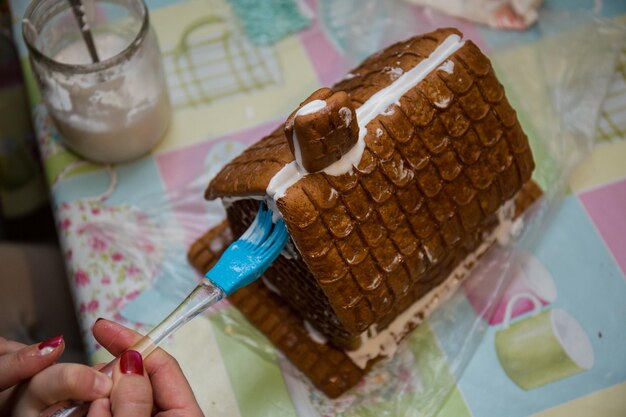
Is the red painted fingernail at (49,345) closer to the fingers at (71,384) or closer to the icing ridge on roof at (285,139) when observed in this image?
the fingers at (71,384)

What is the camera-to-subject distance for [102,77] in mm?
926

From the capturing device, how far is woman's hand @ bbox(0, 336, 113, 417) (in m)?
0.67

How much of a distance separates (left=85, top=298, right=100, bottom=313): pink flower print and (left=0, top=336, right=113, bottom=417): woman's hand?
0.19 m

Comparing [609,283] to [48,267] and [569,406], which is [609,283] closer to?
[569,406]

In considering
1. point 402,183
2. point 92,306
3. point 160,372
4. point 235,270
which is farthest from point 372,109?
point 92,306

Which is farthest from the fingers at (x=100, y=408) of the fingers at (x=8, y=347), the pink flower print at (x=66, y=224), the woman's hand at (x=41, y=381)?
the pink flower print at (x=66, y=224)

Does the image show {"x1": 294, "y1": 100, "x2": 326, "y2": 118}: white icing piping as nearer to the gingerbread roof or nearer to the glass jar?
the gingerbread roof

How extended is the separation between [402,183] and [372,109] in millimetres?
86

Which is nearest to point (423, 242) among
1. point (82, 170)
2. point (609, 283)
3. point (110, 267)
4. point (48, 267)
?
point (609, 283)

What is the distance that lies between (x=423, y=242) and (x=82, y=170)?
1.78ft

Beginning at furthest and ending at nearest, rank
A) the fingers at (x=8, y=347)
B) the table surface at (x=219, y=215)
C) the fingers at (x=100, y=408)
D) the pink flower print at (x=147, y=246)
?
the pink flower print at (x=147, y=246) → the table surface at (x=219, y=215) → the fingers at (x=8, y=347) → the fingers at (x=100, y=408)

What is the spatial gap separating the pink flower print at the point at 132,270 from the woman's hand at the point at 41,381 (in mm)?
240

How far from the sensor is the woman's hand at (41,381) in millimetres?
667

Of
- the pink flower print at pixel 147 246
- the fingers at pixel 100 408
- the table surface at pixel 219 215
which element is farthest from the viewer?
the pink flower print at pixel 147 246
